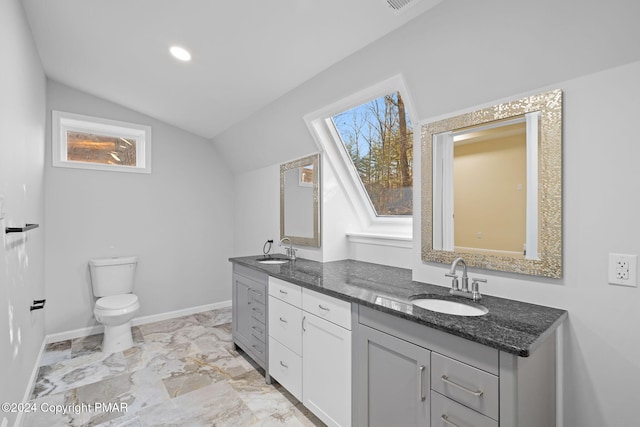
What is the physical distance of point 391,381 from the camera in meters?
1.45

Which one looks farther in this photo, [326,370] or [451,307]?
[326,370]

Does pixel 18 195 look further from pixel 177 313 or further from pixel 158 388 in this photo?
pixel 177 313

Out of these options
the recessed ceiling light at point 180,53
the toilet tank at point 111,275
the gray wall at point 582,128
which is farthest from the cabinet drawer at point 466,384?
the toilet tank at point 111,275

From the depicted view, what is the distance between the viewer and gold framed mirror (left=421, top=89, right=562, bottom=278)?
4.56 ft

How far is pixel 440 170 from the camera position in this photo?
6.09 ft

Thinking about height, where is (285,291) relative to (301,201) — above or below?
below

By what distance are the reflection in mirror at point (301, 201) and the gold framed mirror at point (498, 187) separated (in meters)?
1.18

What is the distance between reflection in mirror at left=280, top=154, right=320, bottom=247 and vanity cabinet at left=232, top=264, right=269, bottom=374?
2.05 ft

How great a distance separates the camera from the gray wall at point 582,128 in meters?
1.18

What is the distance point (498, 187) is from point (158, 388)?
8.68ft

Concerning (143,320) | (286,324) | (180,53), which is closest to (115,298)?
(143,320)

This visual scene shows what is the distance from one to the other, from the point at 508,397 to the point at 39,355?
11.5 ft

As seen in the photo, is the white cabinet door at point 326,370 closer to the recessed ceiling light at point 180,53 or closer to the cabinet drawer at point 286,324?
the cabinet drawer at point 286,324

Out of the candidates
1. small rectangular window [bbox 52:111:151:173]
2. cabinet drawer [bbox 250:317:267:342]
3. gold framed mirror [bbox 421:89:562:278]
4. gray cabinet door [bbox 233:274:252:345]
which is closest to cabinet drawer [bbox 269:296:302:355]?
cabinet drawer [bbox 250:317:267:342]
